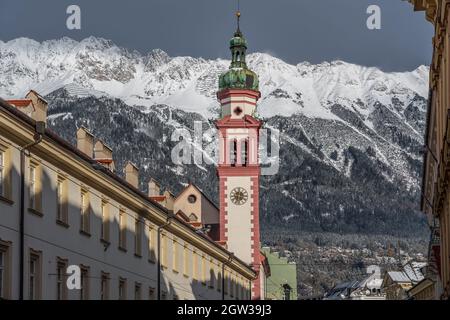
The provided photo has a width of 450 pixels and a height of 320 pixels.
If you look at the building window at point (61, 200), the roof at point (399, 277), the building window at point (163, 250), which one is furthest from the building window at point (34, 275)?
the roof at point (399, 277)

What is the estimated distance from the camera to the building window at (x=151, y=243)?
57697 millimetres

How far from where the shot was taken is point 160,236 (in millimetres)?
60250

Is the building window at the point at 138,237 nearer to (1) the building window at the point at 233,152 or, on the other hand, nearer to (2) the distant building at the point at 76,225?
(2) the distant building at the point at 76,225

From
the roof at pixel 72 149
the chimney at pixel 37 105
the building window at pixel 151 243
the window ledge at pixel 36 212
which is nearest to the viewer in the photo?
the roof at pixel 72 149

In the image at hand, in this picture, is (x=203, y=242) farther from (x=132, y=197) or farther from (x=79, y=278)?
(x=79, y=278)

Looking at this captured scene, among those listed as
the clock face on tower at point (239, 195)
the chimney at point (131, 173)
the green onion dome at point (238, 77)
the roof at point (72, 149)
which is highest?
the green onion dome at point (238, 77)

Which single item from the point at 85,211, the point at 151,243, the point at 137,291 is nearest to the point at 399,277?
the point at 151,243

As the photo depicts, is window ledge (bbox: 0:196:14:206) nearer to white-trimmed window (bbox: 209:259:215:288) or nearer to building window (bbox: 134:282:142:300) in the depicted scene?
building window (bbox: 134:282:142:300)

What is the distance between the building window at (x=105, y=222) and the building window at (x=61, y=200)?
5650 millimetres

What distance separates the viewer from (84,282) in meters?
45.8

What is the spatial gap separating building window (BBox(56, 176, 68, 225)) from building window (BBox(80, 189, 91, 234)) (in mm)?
2395

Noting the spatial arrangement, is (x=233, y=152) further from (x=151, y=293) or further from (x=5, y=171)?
(x=5, y=171)

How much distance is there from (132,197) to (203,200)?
7432 centimetres
